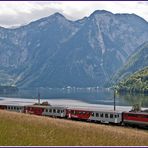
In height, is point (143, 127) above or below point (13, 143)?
below

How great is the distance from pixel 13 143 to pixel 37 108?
60.8m

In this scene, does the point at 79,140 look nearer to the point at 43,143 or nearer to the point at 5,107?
the point at 43,143

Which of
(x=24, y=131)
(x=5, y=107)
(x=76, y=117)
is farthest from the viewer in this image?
(x=5, y=107)

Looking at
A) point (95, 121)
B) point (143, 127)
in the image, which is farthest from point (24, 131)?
point (95, 121)

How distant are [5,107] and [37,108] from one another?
39.0ft

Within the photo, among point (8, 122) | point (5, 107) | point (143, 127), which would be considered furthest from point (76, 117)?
point (8, 122)

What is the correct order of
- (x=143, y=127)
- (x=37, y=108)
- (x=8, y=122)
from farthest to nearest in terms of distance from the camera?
(x=37, y=108)
(x=143, y=127)
(x=8, y=122)

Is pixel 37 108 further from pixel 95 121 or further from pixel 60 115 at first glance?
pixel 95 121

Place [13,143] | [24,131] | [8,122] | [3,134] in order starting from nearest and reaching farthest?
1. [13,143]
2. [3,134]
3. [24,131]
4. [8,122]

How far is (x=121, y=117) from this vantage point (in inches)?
2441

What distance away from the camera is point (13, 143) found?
62.2ft

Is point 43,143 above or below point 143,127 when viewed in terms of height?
above

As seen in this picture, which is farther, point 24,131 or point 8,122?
point 8,122

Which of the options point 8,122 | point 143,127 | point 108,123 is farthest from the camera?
point 108,123
